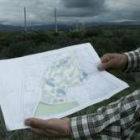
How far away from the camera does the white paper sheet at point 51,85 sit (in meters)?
2.61

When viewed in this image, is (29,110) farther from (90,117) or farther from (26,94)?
(90,117)

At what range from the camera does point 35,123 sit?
2562mm

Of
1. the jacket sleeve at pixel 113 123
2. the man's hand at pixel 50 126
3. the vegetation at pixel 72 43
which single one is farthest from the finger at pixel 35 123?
the vegetation at pixel 72 43

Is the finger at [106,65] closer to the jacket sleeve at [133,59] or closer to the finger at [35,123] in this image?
the jacket sleeve at [133,59]

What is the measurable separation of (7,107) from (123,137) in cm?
59

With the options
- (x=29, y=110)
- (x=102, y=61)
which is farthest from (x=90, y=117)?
(x=102, y=61)

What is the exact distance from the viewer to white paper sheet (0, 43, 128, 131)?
2.61 metres

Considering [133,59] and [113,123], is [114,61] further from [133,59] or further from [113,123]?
[113,123]

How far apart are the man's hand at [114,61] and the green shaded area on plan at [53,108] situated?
42 centimetres

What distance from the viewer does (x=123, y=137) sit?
2.38m

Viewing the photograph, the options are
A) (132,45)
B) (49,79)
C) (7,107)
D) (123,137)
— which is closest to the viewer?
(123,137)

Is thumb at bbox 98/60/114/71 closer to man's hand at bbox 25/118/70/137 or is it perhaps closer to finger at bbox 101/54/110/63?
finger at bbox 101/54/110/63

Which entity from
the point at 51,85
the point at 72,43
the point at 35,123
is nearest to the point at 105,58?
the point at 51,85

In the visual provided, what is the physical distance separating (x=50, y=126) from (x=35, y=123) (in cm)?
10
